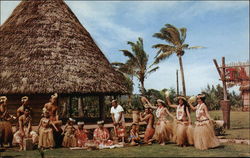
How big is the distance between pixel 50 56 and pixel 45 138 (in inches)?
215

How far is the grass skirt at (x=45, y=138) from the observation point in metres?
9.19

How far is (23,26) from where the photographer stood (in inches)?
597

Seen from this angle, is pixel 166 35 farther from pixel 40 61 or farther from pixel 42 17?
pixel 40 61

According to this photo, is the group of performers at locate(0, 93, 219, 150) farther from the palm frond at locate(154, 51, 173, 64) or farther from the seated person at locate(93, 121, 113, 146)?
the palm frond at locate(154, 51, 173, 64)

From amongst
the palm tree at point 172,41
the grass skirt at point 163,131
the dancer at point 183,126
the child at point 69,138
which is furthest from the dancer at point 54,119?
the palm tree at point 172,41

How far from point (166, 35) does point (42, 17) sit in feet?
53.3

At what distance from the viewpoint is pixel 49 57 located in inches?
538

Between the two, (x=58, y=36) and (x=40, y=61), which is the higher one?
(x=58, y=36)

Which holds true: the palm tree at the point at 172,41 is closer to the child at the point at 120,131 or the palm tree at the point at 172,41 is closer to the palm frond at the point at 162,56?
the palm frond at the point at 162,56

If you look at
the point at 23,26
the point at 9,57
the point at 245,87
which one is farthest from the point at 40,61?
the point at 245,87

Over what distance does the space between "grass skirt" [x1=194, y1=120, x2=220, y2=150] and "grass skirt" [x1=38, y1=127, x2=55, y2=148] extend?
4.49 meters

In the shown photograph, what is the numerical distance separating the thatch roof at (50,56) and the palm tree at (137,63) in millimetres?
14349

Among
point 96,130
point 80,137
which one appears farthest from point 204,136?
point 80,137

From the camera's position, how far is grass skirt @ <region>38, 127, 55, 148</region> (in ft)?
30.1
